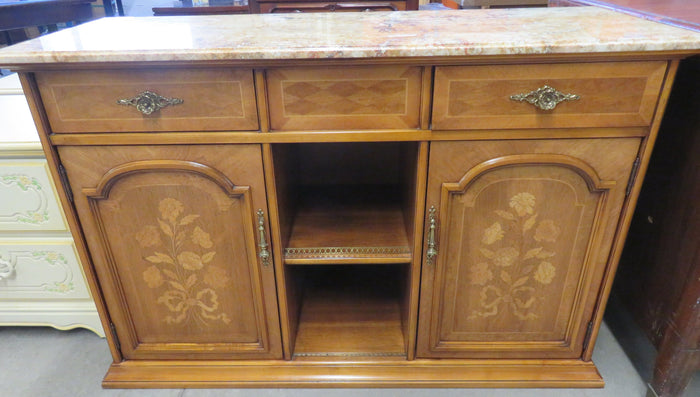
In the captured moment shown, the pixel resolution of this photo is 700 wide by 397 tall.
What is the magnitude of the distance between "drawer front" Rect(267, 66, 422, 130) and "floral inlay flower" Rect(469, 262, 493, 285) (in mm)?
367

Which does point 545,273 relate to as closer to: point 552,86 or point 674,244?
point 674,244

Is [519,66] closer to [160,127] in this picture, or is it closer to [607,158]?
[607,158]

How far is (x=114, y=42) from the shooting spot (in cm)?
85

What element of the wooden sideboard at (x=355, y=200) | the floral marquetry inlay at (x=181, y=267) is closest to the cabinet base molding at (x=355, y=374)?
the wooden sideboard at (x=355, y=200)

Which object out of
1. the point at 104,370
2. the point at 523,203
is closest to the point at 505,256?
the point at 523,203

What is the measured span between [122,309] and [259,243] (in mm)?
389

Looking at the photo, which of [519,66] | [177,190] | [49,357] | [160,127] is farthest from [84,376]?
[519,66]

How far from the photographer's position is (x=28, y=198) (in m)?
1.11

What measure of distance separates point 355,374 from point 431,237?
0.44 metres

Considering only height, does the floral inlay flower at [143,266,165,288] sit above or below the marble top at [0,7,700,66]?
below

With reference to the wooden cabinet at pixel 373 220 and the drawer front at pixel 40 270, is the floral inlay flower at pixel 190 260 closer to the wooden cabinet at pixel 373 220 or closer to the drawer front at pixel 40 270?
the wooden cabinet at pixel 373 220

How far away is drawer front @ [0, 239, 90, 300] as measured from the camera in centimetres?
118

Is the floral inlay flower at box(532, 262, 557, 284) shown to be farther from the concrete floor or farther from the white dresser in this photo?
the white dresser

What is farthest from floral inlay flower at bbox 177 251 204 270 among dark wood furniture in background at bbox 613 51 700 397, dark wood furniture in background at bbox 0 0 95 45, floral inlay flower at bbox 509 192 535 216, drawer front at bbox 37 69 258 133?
dark wood furniture in background at bbox 0 0 95 45
